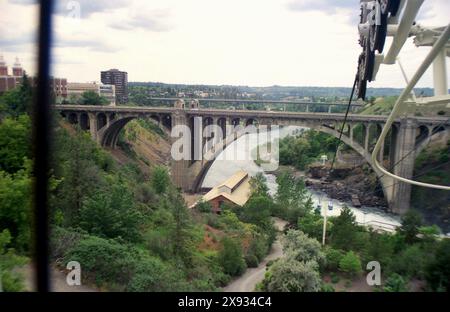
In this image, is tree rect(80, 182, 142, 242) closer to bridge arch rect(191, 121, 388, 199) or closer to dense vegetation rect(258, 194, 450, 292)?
dense vegetation rect(258, 194, 450, 292)

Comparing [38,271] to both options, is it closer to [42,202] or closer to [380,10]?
[42,202]

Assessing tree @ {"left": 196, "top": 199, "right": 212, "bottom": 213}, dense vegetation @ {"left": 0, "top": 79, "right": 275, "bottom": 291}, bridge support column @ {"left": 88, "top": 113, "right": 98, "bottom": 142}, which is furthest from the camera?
bridge support column @ {"left": 88, "top": 113, "right": 98, "bottom": 142}

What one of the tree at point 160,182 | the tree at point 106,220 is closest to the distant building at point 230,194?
the tree at point 160,182

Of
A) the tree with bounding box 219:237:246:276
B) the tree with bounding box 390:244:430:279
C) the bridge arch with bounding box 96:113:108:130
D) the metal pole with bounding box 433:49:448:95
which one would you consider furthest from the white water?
the metal pole with bounding box 433:49:448:95

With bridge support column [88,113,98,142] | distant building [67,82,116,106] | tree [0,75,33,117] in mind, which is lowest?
bridge support column [88,113,98,142]
